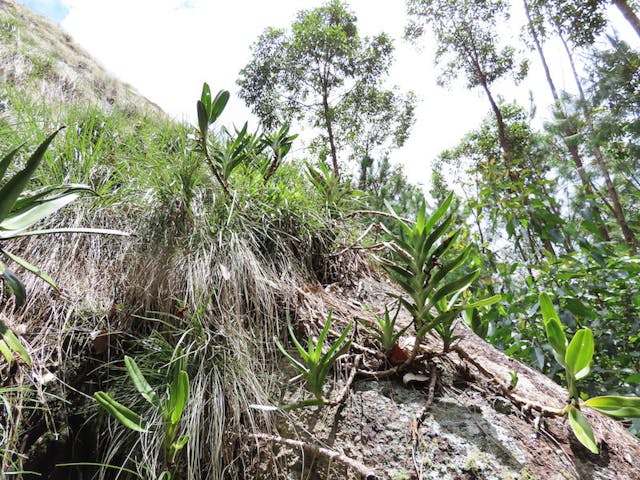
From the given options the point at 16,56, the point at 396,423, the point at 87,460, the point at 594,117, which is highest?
the point at 594,117

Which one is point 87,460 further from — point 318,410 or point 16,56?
point 16,56

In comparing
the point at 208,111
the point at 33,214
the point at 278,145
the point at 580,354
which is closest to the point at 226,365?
the point at 33,214

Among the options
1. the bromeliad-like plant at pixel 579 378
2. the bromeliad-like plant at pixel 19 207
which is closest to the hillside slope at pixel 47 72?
the bromeliad-like plant at pixel 19 207

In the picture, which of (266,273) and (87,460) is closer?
(87,460)

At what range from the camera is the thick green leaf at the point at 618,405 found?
2.31 feet

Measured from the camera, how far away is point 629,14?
176 inches

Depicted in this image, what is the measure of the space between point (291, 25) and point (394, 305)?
895 centimetres

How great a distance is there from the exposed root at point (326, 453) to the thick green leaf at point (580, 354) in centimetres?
53

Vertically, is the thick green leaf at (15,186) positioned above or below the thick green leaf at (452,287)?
above

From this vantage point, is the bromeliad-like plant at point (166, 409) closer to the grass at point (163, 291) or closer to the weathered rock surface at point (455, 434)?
the grass at point (163, 291)

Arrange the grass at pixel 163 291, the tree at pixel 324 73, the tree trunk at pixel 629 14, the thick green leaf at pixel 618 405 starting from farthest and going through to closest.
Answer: the tree at pixel 324 73 < the tree trunk at pixel 629 14 < the grass at pixel 163 291 < the thick green leaf at pixel 618 405

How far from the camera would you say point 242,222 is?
1.46 meters

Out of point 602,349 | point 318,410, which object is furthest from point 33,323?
point 602,349

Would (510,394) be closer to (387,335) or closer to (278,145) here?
(387,335)
